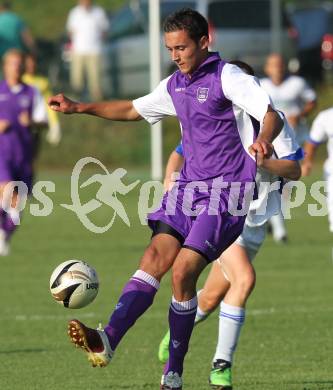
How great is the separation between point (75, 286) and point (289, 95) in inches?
408

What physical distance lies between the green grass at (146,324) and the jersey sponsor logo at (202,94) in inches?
67.3

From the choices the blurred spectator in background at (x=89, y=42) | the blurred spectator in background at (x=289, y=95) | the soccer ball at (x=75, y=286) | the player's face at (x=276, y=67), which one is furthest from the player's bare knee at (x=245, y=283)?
the blurred spectator in background at (x=89, y=42)

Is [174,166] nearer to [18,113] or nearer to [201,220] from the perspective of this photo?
[201,220]

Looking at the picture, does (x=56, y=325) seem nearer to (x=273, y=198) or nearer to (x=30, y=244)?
(x=273, y=198)

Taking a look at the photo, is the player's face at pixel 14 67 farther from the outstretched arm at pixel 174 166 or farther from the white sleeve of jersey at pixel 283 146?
the white sleeve of jersey at pixel 283 146

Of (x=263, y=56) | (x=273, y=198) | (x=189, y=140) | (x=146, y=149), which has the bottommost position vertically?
(x=146, y=149)

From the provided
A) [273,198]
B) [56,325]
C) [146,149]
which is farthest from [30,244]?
[146,149]

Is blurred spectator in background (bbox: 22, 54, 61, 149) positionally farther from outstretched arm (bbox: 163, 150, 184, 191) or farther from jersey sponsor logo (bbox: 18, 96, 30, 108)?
outstretched arm (bbox: 163, 150, 184, 191)

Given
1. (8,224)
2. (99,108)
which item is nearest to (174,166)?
(99,108)

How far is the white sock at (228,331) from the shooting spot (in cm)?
780

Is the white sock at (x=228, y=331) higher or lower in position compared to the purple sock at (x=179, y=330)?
lower

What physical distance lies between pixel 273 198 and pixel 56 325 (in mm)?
2844

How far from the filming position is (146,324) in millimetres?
10477

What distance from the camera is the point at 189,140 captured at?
7.55m
